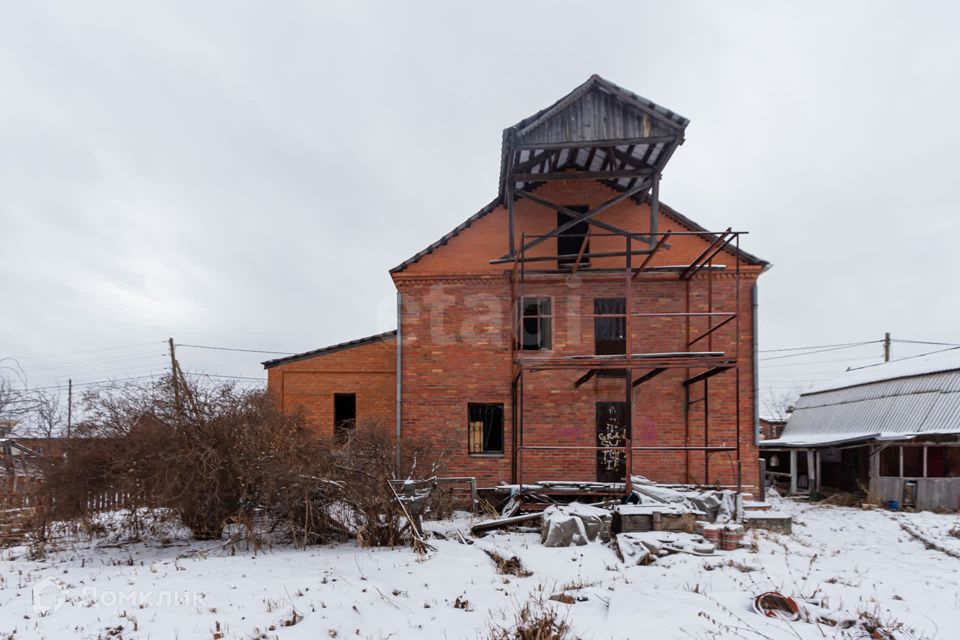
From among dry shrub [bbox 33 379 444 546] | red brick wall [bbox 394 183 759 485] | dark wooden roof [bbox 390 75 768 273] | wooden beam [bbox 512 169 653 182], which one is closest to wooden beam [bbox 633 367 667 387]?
red brick wall [bbox 394 183 759 485]

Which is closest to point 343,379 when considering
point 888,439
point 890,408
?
point 888,439

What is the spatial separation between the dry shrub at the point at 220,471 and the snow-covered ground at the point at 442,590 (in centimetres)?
54

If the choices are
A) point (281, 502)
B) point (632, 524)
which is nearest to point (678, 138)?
point (632, 524)

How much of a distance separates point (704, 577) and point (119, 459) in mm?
9401

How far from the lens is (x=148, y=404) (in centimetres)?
939

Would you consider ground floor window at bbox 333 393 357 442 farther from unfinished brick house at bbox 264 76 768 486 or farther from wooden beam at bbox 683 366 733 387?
wooden beam at bbox 683 366 733 387

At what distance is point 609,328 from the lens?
13.8 meters

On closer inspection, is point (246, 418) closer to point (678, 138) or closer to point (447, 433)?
point (447, 433)

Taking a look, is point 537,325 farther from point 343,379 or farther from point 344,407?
point 344,407

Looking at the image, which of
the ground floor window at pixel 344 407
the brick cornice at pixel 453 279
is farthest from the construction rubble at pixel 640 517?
the ground floor window at pixel 344 407

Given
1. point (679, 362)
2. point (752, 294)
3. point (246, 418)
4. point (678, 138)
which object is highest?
point (678, 138)

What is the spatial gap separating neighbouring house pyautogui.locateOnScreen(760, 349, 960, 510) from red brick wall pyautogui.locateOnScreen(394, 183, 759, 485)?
6845mm

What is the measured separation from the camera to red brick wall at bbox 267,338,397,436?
1612cm

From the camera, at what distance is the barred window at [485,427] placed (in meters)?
13.7
